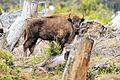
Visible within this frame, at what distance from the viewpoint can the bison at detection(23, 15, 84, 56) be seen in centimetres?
1181

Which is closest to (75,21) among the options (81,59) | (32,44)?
(32,44)

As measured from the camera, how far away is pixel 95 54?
11906mm

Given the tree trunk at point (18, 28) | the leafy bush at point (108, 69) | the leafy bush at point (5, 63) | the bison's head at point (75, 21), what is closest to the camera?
the leafy bush at point (5, 63)

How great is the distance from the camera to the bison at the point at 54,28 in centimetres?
1181

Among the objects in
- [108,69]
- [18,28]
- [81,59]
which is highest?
[81,59]

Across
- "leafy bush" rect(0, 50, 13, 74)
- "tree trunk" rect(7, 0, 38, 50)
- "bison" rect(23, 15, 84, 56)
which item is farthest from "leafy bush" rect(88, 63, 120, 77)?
"tree trunk" rect(7, 0, 38, 50)

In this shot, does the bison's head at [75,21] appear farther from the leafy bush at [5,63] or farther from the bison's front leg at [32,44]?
the leafy bush at [5,63]

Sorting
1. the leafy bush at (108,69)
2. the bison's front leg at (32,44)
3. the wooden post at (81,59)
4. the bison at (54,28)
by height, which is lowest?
the bison's front leg at (32,44)

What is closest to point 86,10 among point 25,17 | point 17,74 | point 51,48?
point 25,17

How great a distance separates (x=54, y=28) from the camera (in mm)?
12062

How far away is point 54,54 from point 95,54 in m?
2.13

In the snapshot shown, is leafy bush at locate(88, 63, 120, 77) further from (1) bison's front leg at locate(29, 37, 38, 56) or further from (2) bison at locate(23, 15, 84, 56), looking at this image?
(1) bison's front leg at locate(29, 37, 38, 56)

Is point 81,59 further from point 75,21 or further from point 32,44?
point 32,44

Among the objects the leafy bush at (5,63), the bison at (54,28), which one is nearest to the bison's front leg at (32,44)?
the bison at (54,28)
